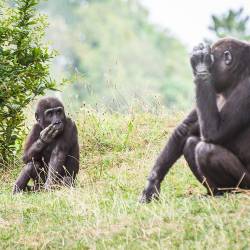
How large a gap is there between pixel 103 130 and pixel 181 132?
4897 mm

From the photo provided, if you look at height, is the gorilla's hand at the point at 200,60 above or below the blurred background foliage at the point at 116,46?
above

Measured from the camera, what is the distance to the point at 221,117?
262 inches

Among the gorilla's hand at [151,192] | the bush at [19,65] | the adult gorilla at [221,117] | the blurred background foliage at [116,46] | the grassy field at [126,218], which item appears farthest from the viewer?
the blurred background foliage at [116,46]

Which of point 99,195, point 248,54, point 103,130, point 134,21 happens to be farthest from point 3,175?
point 134,21

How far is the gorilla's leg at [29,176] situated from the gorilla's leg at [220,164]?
133 inches

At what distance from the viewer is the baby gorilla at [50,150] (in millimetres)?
9586

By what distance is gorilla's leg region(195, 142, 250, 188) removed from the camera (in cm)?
662

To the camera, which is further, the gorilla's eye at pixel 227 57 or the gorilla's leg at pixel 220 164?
the gorilla's eye at pixel 227 57

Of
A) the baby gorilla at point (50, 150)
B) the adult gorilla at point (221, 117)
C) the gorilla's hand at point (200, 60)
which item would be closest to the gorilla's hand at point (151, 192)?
the adult gorilla at point (221, 117)

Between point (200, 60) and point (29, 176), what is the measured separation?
12.8ft

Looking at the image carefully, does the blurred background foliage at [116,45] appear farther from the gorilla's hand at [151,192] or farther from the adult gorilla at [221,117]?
the adult gorilla at [221,117]

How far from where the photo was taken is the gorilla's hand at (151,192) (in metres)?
6.95

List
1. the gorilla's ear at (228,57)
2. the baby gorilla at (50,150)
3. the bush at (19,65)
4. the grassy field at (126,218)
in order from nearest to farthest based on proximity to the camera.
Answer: the grassy field at (126,218) → the gorilla's ear at (228,57) → the baby gorilla at (50,150) → the bush at (19,65)

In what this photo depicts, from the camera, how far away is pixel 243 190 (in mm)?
6211
